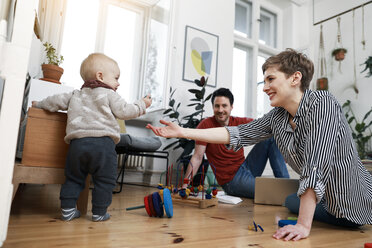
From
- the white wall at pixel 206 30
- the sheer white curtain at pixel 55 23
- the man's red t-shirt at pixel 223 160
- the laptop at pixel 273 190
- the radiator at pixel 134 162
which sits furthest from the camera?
the white wall at pixel 206 30

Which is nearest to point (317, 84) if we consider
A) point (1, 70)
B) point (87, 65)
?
point (87, 65)

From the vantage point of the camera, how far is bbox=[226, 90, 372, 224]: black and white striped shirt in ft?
3.62

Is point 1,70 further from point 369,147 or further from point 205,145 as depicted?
point 369,147

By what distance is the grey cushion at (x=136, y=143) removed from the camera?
2.38m

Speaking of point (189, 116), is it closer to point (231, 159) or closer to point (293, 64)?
point (231, 159)

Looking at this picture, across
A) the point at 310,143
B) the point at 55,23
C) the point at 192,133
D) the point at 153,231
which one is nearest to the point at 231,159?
the point at 192,133

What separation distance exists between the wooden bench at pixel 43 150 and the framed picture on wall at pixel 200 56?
7.97 feet

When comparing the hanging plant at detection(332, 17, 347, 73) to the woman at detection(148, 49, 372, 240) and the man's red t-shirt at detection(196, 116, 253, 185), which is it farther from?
the woman at detection(148, 49, 372, 240)

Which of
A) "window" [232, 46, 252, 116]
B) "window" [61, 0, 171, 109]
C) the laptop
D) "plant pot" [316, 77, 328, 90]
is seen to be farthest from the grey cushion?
"plant pot" [316, 77, 328, 90]

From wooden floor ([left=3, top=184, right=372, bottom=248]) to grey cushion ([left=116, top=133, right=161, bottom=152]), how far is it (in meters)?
0.87

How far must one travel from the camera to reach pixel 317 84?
4789 millimetres

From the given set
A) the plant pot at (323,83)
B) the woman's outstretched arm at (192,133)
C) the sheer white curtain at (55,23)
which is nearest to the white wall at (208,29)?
the sheer white curtain at (55,23)

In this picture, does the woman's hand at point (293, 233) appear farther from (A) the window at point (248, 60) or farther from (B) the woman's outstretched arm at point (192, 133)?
(A) the window at point (248, 60)

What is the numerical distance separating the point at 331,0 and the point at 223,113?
3.83 m
